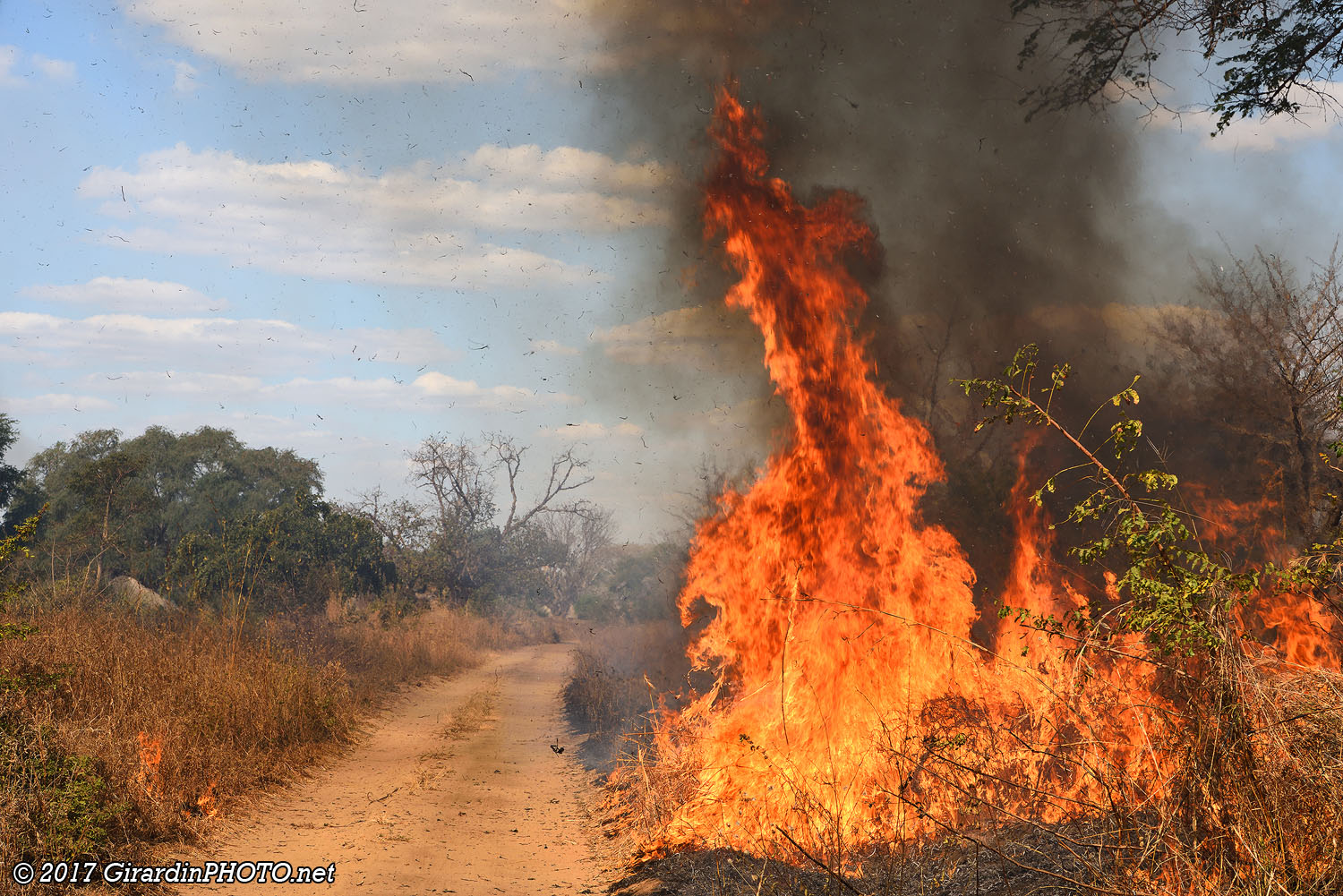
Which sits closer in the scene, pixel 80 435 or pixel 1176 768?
pixel 1176 768

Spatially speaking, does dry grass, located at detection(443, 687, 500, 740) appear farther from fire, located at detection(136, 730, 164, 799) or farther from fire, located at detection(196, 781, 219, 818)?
fire, located at detection(136, 730, 164, 799)

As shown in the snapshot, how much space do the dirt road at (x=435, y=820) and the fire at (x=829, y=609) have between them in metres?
1.36

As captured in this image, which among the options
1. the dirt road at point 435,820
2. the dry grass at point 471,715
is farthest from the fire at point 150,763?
the dry grass at point 471,715

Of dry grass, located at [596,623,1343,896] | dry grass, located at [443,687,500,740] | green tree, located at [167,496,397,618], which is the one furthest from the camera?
green tree, located at [167,496,397,618]

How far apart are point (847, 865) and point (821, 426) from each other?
15.3 feet

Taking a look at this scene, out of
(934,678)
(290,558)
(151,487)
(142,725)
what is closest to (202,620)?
(142,725)

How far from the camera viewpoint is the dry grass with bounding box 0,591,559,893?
5.94m

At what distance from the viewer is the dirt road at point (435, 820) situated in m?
7.08

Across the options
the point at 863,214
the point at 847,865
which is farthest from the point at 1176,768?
the point at 863,214

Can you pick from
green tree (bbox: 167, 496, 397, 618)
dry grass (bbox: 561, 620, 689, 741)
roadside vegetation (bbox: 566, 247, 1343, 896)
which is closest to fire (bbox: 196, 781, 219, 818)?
roadside vegetation (bbox: 566, 247, 1343, 896)

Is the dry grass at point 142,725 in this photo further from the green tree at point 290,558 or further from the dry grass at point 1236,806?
the green tree at point 290,558

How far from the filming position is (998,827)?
6.31 m

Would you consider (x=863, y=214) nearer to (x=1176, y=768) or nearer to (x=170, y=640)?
(x=1176, y=768)

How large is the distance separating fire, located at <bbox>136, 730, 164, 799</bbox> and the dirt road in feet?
2.34
